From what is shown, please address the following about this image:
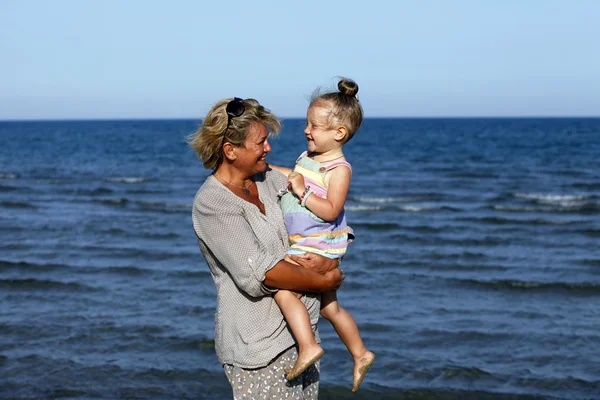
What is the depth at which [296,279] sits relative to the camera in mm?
2771

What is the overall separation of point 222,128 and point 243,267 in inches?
20.8

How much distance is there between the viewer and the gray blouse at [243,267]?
2727 millimetres

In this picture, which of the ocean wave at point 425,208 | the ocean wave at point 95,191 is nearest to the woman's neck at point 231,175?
the ocean wave at point 425,208

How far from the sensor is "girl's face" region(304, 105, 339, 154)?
308 centimetres

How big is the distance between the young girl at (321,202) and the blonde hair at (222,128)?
0.82 feet

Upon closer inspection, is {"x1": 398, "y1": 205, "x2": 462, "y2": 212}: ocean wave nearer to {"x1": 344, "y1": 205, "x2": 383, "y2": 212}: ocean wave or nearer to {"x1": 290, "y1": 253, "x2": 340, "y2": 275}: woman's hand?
{"x1": 344, "y1": 205, "x2": 383, "y2": 212}: ocean wave

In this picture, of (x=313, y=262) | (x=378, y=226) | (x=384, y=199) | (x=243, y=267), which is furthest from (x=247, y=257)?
(x=384, y=199)

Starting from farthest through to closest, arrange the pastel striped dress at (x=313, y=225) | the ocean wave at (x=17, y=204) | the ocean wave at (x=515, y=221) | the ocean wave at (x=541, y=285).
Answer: the ocean wave at (x=17, y=204) → the ocean wave at (x=515, y=221) → the ocean wave at (x=541, y=285) → the pastel striped dress at (x=313, y=225)

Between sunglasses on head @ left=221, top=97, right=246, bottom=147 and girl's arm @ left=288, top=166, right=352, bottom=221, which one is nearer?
sunglasses on head @ left=221, top=97, right=246, bottom=147

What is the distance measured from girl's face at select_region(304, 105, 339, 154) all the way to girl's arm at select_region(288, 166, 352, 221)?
120mm

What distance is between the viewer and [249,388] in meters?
2.90

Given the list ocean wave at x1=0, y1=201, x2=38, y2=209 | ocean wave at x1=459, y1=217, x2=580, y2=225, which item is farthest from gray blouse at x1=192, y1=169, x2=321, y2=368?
ocean wave at x1=0, y1=201, x2=38, y2=209

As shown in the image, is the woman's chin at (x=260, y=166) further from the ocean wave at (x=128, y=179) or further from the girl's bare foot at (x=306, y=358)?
the ocean wave at (x=128, y=179)

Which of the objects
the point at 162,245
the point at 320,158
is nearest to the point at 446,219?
the point at 162,245
